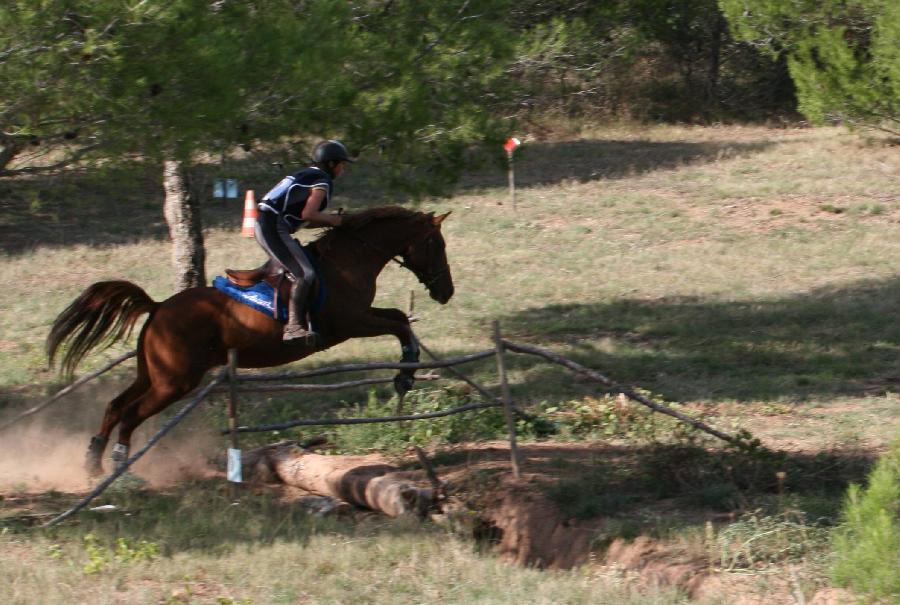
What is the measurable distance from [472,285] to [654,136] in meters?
13.2

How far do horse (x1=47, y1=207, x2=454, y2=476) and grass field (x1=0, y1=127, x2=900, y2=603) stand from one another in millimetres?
830

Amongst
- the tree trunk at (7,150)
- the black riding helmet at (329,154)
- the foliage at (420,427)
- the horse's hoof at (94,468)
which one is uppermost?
the tree trunk at (7,150)

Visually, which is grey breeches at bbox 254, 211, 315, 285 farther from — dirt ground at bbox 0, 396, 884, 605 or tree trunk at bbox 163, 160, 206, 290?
tree trunk at bbox 163, 160, 206, 290

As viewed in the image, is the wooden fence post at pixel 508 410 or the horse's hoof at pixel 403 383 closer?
the wooden fence post at pixel 508 410

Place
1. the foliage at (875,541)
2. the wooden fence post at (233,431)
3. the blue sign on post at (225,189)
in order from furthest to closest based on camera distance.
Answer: the blue sign on post at (225,189)
the wooden fence post at (233,431)
the foliage at (875,541)

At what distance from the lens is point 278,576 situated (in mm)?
6398

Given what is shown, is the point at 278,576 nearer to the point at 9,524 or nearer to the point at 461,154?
the point at 9,524

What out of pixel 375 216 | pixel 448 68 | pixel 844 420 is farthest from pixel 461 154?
pixel 844 420

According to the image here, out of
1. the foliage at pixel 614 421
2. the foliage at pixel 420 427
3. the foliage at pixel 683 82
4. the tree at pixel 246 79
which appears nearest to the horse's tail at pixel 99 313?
the tree at pixel 246 79

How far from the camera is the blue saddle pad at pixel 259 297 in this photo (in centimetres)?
912

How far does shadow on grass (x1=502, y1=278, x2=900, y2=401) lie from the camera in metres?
11.6

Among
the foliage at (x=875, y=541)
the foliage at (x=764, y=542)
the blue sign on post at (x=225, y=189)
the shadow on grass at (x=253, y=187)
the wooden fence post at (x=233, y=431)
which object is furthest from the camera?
the shadow on grass at (x=253, y=187)

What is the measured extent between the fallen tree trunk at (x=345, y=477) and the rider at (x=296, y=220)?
920mm

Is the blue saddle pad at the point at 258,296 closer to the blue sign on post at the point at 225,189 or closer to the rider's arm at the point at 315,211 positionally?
the rider's arm at the point at 315,211
